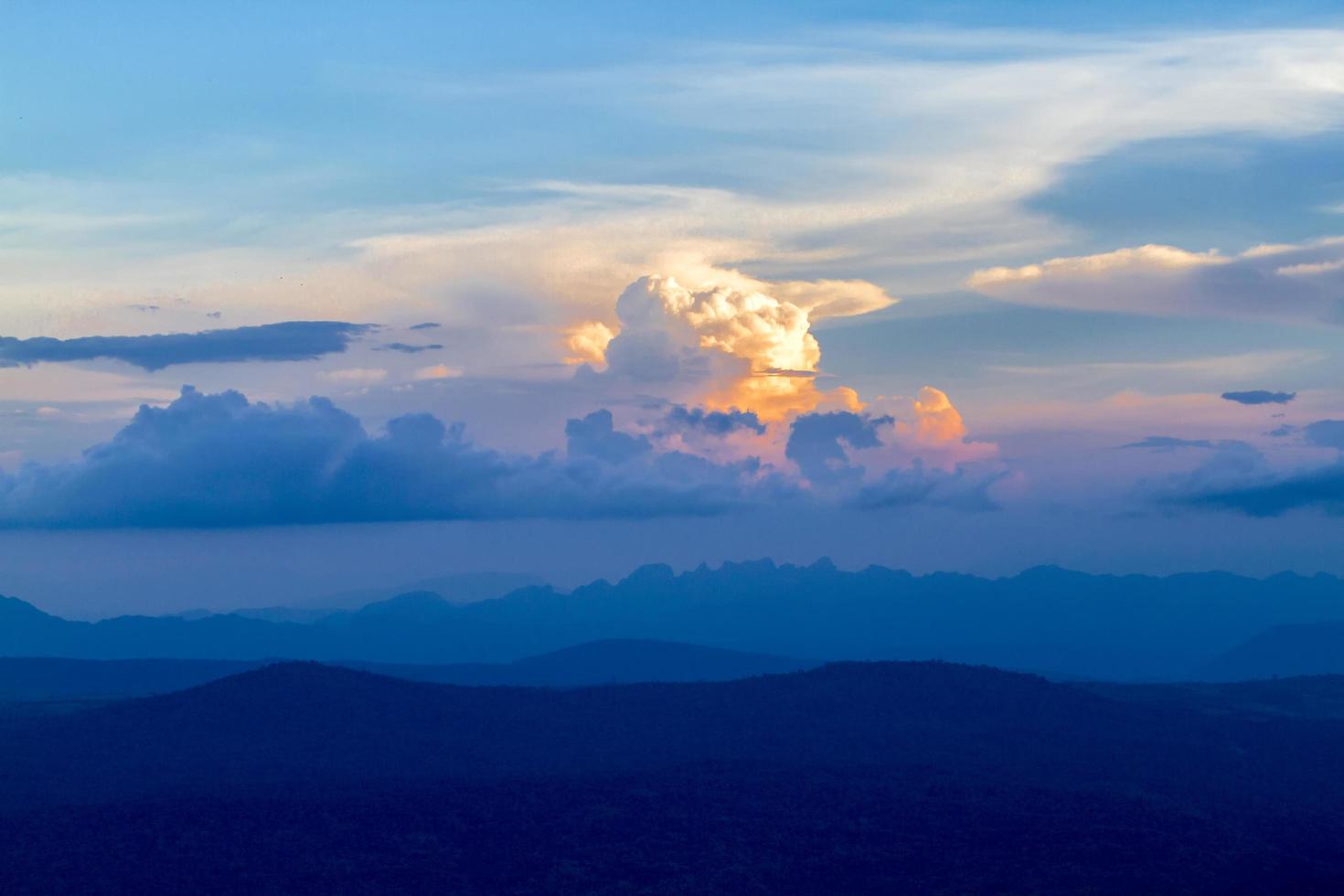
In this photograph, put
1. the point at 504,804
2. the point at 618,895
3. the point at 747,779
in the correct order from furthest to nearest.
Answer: the point at 747,779 → the point at 504,804 → the point at 618,895

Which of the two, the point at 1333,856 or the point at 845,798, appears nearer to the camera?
the point at 1333,856

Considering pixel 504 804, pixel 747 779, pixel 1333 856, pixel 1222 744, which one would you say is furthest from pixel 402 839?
pixel 1222 744

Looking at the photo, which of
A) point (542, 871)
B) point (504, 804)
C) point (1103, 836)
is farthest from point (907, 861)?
point (504, 804)

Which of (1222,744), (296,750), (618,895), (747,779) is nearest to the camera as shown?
(618,895)

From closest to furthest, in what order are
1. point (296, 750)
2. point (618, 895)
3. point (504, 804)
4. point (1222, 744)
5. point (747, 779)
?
point (618, 895)
point (504, 804)
point (747, 779)
point (296, 750)
point (1222, 744)

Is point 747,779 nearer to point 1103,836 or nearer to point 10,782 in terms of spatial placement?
point 1103,836

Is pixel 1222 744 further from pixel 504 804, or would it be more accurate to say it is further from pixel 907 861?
pixel 504 804

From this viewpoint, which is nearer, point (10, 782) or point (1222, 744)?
point (10, 782)
